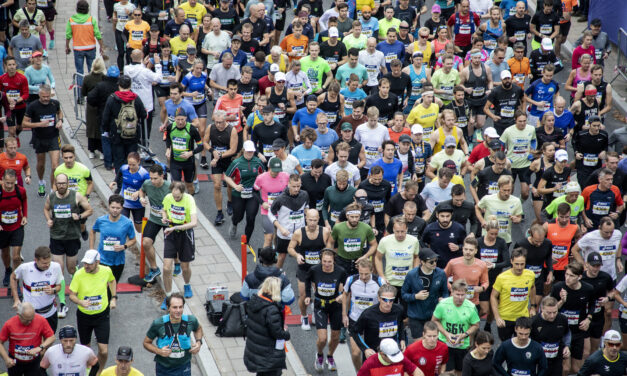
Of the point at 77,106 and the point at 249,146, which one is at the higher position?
the point at 249,146

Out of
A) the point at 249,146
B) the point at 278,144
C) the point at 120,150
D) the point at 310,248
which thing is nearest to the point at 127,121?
the point at 120,150

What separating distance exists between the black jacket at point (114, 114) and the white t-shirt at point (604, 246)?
26.6 feet

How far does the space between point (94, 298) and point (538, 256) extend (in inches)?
244

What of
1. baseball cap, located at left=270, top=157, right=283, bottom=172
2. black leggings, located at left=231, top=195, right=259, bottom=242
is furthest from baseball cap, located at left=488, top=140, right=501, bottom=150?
black leggings, located at left=231, top=195, right=259, bottom=242

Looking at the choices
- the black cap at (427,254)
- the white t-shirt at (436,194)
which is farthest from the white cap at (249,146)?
the black cap at (427,254)

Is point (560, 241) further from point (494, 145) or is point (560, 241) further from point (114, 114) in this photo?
point (114, 114)

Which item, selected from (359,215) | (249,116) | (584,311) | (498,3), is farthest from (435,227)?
(498,3)

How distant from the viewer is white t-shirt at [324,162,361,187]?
17016 millimetres

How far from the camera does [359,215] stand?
49.2ft

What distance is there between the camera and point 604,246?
1545 cm

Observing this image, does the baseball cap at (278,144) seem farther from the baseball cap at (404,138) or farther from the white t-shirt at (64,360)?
the white t-shirt at (64,360)

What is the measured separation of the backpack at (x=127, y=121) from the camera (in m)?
18.8

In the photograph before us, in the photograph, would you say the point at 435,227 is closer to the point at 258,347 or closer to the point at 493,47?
the point at 258,347

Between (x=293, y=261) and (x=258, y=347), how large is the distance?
4.55 metres
